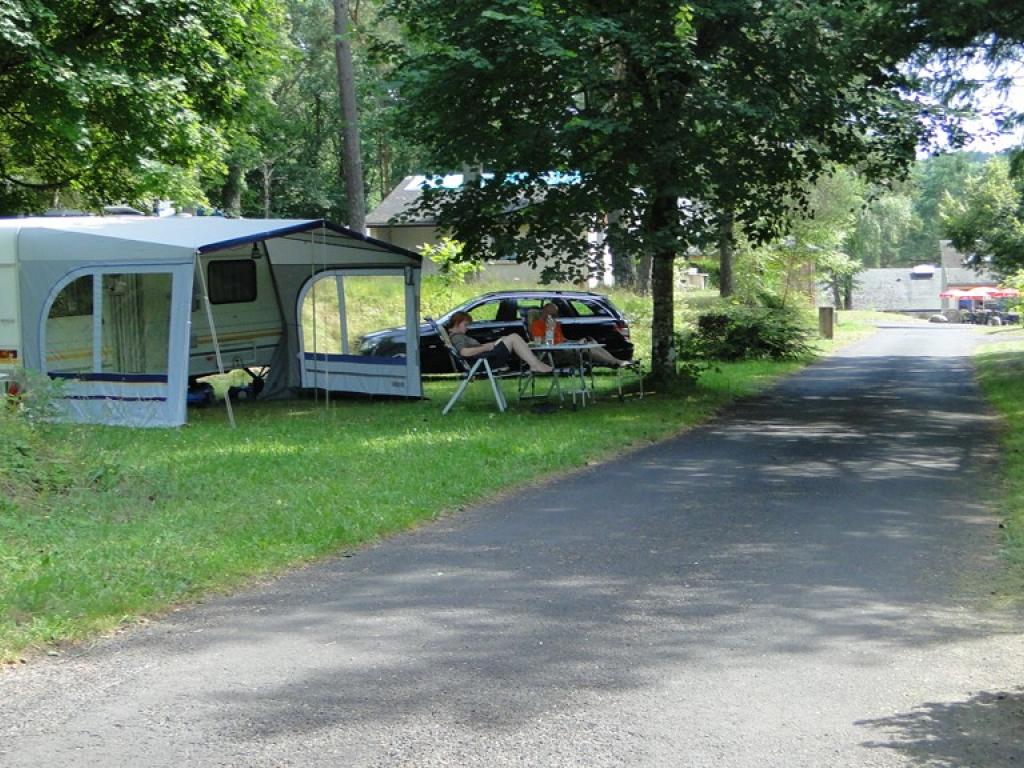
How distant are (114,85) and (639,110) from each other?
8.87 meters

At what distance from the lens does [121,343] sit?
1611 centimetres

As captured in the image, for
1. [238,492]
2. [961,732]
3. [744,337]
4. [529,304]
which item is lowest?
[961,732]

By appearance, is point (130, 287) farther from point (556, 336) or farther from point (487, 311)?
point (487, 311)

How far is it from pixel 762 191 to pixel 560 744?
43.6 feet

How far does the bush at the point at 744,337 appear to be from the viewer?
88.1 feet

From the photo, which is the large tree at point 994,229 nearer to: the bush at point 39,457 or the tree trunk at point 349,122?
the tree trunk at point 349,122

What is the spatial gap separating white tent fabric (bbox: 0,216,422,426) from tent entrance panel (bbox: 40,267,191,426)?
13mm

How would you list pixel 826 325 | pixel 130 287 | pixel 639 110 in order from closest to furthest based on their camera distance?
pixel 639 110, pixel 130 287, pixel 826 325

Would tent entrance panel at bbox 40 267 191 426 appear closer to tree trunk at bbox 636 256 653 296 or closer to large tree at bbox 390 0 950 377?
large tree at bbox 390 0 950 377

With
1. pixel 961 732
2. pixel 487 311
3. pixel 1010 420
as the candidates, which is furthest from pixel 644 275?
pixel 961 732

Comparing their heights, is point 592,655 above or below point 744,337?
below

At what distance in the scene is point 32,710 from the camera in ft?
16.4

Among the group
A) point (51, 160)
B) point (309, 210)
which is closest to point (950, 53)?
point (51, 160)

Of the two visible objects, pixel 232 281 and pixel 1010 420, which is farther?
pixel 232 281
